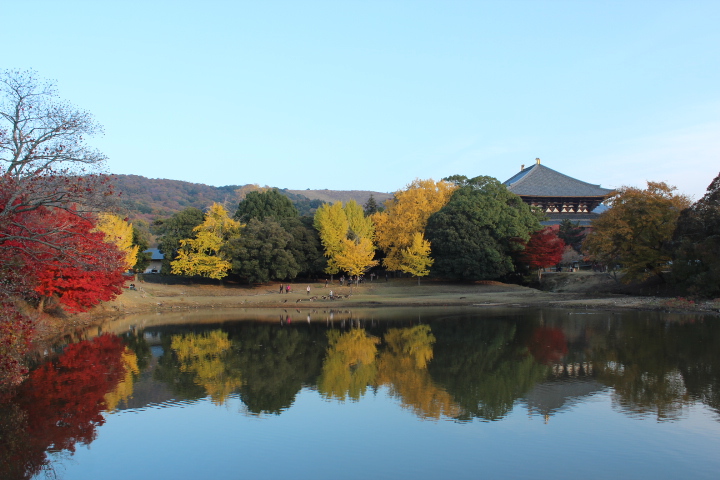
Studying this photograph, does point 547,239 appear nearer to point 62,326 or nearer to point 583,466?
point 62,326

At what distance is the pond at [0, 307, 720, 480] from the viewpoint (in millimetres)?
10398

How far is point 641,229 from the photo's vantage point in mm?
38906

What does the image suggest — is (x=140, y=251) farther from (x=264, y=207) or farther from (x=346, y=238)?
(x=346, y=238)

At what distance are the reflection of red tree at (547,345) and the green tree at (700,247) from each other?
480 inches

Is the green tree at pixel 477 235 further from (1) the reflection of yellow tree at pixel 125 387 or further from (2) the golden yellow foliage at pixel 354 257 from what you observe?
(1) the reflection of yellow tree at pixel 125 387

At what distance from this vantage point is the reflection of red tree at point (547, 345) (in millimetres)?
19719

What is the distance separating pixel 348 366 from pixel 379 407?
5105 mm

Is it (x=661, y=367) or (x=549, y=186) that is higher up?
(x=549, y=186)

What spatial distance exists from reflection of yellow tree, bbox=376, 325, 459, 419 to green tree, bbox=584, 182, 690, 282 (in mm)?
19450

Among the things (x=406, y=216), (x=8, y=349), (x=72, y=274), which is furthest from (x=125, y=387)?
(x=406, y=216)

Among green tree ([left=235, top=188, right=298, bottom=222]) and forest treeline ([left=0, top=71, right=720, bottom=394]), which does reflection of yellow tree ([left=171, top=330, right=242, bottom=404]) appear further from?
green tree ([left=235, top=188, right=298, bottom=222])

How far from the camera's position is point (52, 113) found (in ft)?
48.0

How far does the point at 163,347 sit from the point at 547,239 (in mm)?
33514

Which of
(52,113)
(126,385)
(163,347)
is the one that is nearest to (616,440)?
(126,385)
